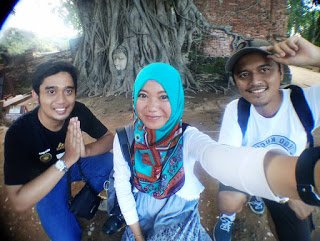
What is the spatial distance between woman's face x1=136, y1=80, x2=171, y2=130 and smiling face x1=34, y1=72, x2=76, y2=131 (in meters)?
0.68

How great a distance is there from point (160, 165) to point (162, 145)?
0.11 meters

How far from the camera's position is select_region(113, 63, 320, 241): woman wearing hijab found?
1324 mm

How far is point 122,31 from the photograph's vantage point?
5820 millimetres

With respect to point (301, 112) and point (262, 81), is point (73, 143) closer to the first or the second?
point (262, 81)

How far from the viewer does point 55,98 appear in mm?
1684

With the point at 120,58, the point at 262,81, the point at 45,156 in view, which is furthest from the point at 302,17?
the point at 45,156

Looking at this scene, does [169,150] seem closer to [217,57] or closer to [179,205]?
[179,205]

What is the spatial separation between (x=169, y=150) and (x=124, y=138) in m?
0.29

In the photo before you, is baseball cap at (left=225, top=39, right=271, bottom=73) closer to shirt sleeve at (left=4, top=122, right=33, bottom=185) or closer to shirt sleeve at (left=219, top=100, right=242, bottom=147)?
shirt sleeve at (left=219, top=100, right=242, bottom=147)

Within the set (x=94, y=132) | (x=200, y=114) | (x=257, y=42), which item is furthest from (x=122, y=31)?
(x=257, y=42)

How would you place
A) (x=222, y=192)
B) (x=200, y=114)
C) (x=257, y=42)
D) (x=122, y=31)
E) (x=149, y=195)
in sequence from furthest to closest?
1. (x=122, y=31)
2. (x=200, y=114)
3. (x=222, y=192)
4. (x=257, y=42)
5. (x=149, y=195)

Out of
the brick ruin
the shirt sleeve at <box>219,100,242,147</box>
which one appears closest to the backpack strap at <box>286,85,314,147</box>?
the shirt sleeve at <box>219,100,242,147</box>

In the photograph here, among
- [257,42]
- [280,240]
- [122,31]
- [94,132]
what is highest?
[122,31]

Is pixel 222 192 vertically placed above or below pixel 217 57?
below
